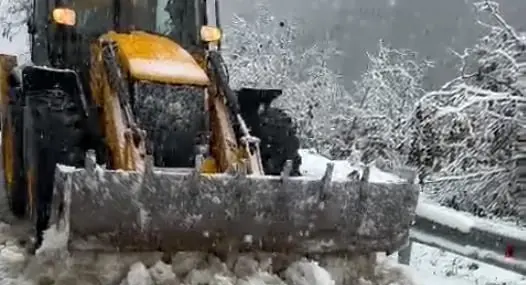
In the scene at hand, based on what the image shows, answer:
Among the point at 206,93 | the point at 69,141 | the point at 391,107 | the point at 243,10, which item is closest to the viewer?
the point at 69,141

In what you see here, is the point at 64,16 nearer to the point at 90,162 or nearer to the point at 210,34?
the point at 210,34

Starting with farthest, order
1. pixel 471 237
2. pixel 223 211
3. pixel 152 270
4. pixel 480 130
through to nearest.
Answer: pixel 480 130 < pixel 471 237 < pixel 223 211 < pixel 152 270

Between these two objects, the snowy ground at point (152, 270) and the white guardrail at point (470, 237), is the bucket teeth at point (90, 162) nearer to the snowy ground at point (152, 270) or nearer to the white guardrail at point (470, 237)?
the snowy ground at point (152, 270)

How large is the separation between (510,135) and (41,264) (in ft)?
22.8

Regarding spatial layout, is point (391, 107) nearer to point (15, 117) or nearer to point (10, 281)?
point (15, 117)

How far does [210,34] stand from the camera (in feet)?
22.8

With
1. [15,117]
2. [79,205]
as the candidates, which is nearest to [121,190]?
[79,205]

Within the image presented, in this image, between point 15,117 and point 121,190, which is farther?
point 15,117

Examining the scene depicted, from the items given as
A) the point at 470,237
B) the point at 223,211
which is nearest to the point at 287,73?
the point at 470,237

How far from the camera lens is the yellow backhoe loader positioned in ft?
16.4

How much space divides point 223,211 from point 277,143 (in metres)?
1.66

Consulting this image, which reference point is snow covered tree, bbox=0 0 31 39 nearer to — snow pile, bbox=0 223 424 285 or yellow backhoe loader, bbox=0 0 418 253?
yellow backhoe loader, bbox=0 0 418 253

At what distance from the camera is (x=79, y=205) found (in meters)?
4.86

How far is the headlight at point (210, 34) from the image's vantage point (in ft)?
22.8
